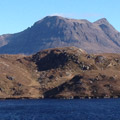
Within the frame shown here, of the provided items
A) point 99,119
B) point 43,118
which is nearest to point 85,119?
point 99,119

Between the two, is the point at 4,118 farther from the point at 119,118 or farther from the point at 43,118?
the point at 119,118

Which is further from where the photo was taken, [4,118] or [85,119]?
[4,118]

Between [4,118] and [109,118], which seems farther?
[4,118]

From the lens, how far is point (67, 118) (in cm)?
17162

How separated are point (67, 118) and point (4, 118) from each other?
3075cm

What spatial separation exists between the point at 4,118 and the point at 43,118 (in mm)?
18808

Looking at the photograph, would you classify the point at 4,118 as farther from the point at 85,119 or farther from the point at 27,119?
the point at 85,119

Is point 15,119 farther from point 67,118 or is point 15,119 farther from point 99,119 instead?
point 99,119

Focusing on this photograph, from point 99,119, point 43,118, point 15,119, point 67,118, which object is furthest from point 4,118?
point 99,119

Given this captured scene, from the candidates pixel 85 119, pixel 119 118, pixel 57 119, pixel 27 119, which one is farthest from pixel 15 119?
pixel 119 118

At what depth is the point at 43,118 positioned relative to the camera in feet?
579

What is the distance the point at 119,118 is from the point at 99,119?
10526 mm

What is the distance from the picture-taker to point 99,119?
6422 inches

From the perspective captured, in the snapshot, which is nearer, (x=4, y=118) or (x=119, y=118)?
(x=119, y=118)
